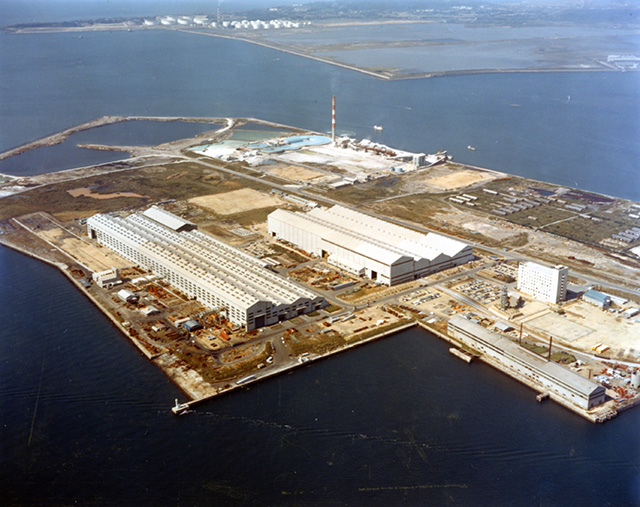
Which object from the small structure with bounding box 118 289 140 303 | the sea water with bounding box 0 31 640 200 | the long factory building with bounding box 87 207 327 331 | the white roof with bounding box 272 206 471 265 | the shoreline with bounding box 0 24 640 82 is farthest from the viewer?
the shoreline with bounding box 0 24 640 82

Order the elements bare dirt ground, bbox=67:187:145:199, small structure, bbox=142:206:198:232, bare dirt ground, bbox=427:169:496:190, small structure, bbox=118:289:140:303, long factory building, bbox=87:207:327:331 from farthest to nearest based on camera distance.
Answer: bare dirt ground, bbox=427:169:496:190 → bare dirt ground, bbox=67:187:145:199 → small structure, bbox=142:206:198:232 → small structure, bbox=118:289:140:303 → long factory building, bbox=87:207:327:331

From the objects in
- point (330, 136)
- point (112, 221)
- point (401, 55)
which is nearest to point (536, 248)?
point (112, 221)

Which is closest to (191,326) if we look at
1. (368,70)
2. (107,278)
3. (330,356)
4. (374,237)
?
(330,356)

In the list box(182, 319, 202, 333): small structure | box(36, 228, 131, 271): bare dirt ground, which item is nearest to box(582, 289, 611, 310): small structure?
box(182, 319, 202, 333): small structure

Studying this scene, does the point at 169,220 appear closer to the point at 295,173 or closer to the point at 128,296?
the point at 128,296

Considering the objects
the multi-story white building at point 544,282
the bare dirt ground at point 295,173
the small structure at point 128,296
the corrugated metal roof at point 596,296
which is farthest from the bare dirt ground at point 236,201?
the corrugated metal roof at point 596,296

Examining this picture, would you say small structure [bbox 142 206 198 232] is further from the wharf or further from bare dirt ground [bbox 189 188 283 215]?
the wharf
